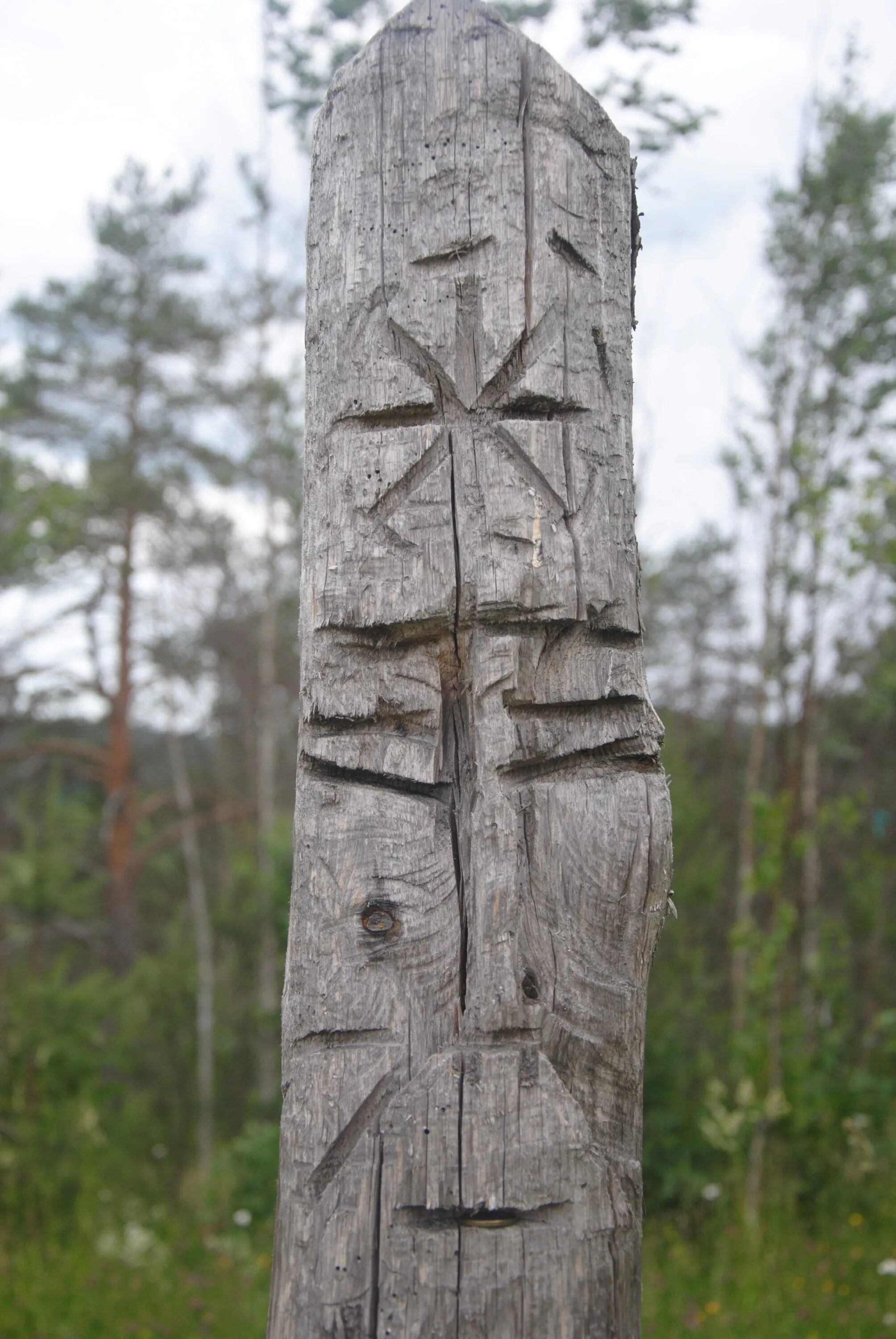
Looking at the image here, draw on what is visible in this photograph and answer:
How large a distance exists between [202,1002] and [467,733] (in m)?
9.17

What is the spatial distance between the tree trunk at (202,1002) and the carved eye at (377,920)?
7964 mm

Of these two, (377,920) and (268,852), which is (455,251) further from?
(268,852)

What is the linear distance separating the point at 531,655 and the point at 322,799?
48 centimetres

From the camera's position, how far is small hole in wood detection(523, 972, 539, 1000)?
1775mm

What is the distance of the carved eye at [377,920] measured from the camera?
1788 millimetres

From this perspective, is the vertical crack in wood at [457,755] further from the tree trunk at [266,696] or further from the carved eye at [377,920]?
the tree trunk at [266,696]

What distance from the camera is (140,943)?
14078 mm

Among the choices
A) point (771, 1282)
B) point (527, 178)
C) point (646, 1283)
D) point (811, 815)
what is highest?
point (527, 178)

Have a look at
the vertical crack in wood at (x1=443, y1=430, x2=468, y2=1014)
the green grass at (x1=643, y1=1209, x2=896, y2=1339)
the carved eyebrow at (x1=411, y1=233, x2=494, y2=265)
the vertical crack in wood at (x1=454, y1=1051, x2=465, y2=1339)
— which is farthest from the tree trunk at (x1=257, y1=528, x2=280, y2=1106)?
the carved eyebrow at (x1=411, y1=233, x2=494, y2=265)

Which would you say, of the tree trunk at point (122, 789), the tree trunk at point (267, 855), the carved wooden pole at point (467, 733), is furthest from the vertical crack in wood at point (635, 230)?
the tree trunk at point (122, 789)

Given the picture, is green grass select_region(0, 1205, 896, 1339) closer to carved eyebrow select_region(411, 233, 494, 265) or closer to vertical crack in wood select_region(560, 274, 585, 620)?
vertical crack in wood select_region(560, 274, 585, 620)

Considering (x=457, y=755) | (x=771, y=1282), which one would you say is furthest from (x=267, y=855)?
(x=457, y=755)

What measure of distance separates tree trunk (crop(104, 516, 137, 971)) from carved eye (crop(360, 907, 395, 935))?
997 cm

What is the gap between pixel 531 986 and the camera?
5.84 ft
